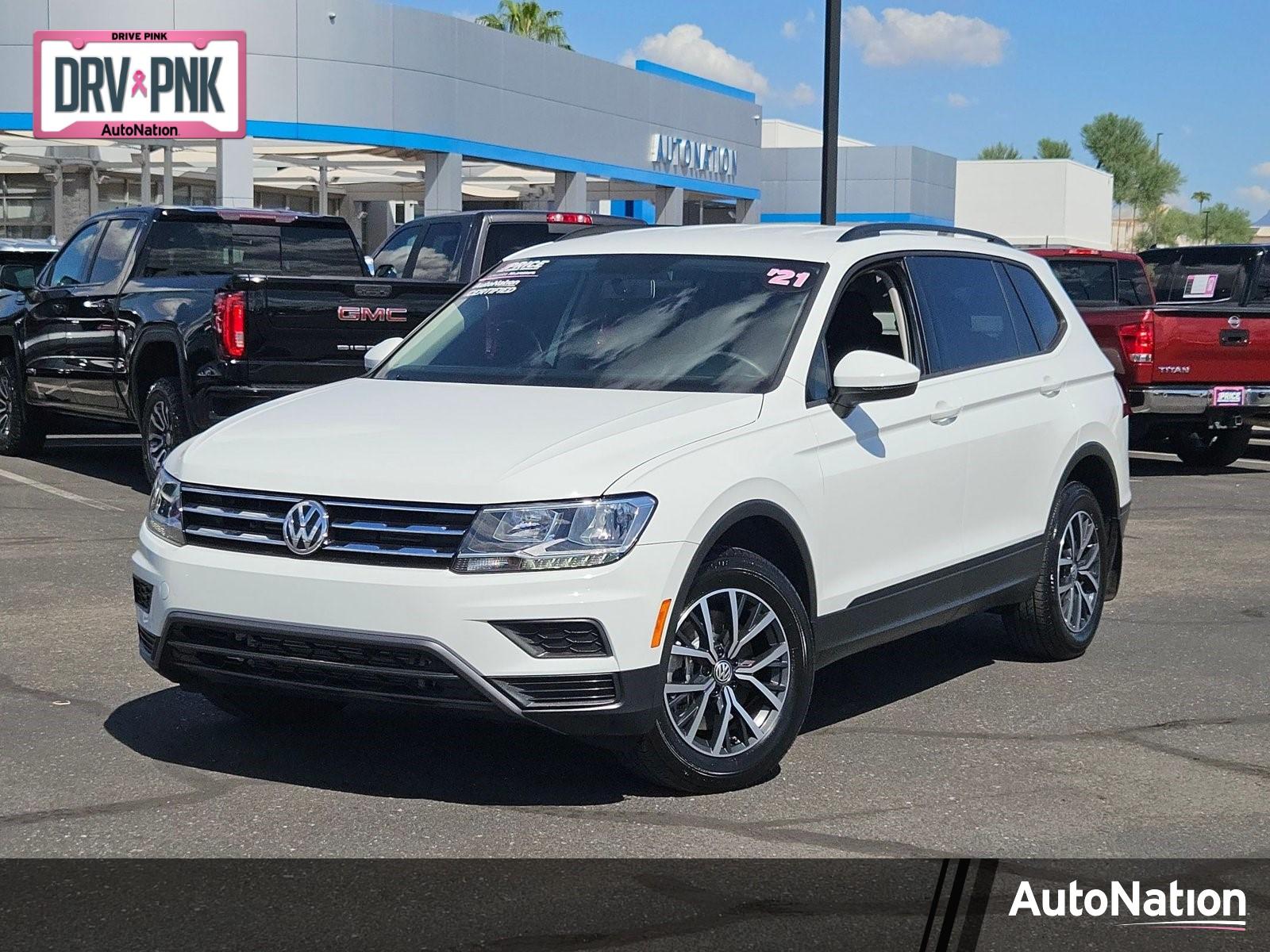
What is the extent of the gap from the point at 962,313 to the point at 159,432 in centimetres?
649

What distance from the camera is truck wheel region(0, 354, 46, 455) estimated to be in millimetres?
14469

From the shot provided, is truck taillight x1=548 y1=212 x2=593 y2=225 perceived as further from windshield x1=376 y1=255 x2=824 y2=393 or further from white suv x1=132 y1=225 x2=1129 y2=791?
windshield x1=376 y1=255 x2=824 y2=393

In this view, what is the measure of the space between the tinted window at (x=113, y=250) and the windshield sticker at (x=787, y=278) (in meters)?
7.63

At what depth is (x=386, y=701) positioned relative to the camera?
16.7 feet

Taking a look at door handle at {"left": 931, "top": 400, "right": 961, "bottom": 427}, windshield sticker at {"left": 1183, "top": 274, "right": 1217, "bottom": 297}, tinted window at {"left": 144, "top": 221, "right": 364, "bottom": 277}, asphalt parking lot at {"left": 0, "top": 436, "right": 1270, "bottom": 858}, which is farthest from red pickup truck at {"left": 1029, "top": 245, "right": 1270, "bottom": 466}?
door handle at {"left": 931, "top": 400, "right": 961, "bottom": 427}

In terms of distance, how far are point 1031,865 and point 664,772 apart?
1.13 metres

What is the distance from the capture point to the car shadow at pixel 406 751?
550 centimetres

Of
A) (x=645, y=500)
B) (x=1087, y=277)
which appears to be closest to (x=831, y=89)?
(x=1087, y=277)

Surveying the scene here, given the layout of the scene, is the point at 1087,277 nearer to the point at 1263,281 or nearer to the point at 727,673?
the point at 1263,281

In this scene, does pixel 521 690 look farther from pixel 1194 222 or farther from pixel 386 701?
pixel 1194 222

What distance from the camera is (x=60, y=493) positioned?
41.3 feet

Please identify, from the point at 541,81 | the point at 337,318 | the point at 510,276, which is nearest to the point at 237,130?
the point at 541,81

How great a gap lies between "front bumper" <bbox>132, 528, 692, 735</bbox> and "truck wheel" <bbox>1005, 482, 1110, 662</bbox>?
2.74 metres

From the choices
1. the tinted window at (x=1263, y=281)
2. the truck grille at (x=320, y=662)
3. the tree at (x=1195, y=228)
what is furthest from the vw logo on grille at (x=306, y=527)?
the tree at (x=1195, y=228)
